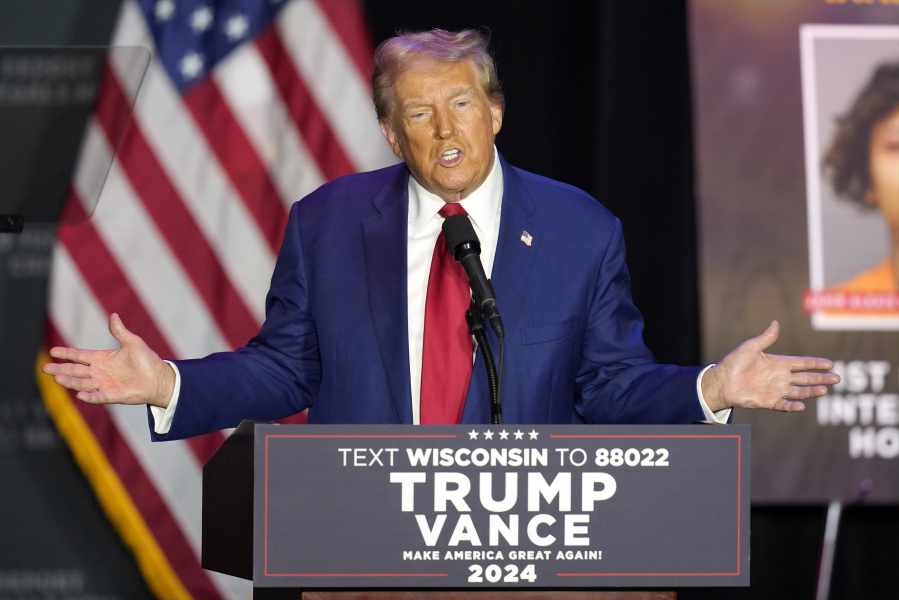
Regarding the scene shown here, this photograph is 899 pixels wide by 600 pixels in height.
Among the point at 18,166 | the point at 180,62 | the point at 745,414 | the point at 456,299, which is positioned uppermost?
the point at 180,62

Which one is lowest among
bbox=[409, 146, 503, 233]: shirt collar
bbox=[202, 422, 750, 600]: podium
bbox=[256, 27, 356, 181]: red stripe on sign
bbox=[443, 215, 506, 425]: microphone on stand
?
bbox=[202, 422, 750, 600]: podium

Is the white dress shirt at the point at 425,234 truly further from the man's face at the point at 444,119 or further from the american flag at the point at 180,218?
the american flag at the point at 180,218

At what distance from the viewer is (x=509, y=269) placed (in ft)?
6.05

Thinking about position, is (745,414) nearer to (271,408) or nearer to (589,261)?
(589,261)

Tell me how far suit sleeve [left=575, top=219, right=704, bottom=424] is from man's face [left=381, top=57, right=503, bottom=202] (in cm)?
33

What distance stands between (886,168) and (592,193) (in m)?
0.90

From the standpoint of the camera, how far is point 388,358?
179cm

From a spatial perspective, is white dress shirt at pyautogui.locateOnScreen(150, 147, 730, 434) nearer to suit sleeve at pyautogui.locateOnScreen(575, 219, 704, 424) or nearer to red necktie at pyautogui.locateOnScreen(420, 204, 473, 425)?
red necktie at pyautogui.locateOnScreen(420, 204, 473, 425)

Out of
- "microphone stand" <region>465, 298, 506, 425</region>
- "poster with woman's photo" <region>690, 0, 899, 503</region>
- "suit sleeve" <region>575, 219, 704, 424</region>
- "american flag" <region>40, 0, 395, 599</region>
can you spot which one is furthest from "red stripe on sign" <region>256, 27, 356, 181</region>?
"microphone stand" <region>465, 298, 506, 425</region>

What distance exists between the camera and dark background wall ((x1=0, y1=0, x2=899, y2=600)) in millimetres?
3111

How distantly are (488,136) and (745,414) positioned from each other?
146 centimetres

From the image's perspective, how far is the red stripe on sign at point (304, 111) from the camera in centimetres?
324

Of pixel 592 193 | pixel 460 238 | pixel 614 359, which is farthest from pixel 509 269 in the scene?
pixel 592 193

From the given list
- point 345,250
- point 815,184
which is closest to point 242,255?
point 345,250
